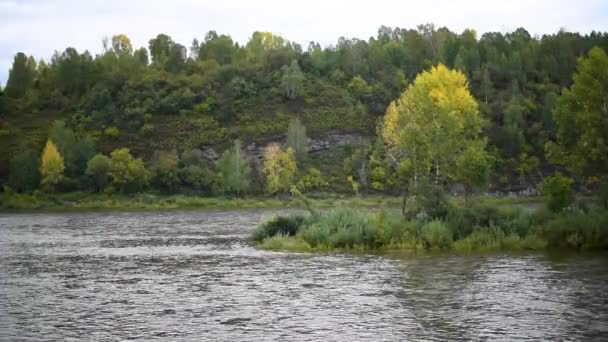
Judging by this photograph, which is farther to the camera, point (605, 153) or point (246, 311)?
point (605, 153)

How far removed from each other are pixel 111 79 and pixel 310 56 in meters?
48.0

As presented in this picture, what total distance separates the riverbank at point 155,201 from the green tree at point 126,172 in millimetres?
2420

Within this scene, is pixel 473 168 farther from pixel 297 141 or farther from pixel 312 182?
pixel 297 141

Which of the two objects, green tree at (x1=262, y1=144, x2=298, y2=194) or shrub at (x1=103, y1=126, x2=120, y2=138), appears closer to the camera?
green tree at (x1=262, y1=144, x2=298, y2=194)

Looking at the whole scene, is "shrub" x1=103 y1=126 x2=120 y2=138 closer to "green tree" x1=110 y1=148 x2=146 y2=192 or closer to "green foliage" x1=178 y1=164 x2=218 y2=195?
"green tree" x1=110 y1=148 x2=146 y2=192

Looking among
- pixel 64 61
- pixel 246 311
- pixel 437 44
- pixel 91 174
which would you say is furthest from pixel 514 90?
pixel 246 311

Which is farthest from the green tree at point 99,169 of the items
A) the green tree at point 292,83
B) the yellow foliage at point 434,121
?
the yellow foliage at point 434,121

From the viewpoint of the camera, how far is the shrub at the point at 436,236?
36.3 meters

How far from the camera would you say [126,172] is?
108938 millimetres

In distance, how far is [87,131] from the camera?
455 feet

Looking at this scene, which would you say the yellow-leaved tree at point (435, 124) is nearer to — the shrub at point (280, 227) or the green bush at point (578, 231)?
the shrub at point (280, 227)

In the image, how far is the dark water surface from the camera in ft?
62.1

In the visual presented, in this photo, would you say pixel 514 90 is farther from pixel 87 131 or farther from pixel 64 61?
pixel 64 61

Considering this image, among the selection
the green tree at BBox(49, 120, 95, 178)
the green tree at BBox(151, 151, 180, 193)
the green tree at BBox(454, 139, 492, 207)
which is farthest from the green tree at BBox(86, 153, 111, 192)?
the green tree at BBox(454, 139, 492, 207)
